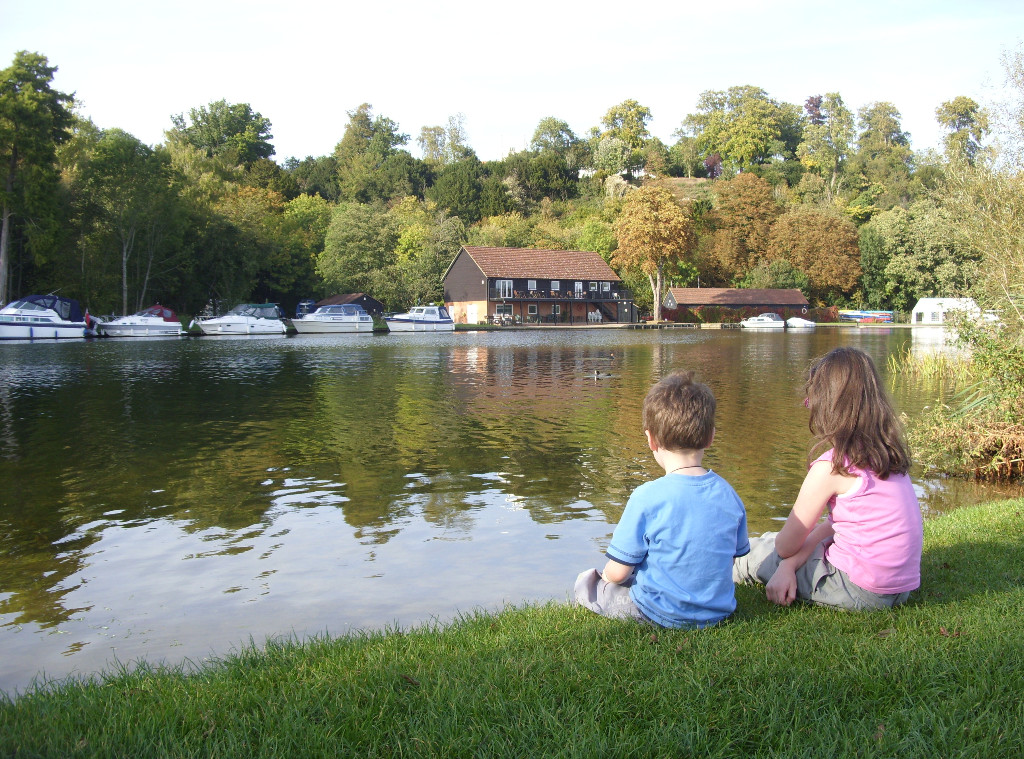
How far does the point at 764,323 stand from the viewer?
74500 millimetres

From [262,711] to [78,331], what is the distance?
162 feet

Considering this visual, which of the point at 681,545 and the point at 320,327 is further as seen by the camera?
the point at 320,327

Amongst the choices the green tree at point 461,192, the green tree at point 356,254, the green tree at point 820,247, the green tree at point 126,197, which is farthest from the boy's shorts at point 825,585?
the green tree at point 461,192

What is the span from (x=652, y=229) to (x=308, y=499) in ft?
233

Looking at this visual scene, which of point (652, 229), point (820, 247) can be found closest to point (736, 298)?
point (820, 247)

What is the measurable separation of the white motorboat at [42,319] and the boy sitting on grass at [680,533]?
151 feet

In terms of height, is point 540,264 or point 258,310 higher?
point 540,264

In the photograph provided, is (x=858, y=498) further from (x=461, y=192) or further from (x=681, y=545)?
(x=461, y=192)

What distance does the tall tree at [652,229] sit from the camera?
252 feet

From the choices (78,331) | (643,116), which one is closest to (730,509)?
(78,331)

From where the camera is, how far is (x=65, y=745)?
2.85 meters

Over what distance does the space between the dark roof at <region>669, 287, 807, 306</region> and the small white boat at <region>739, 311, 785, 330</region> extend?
7423 mm

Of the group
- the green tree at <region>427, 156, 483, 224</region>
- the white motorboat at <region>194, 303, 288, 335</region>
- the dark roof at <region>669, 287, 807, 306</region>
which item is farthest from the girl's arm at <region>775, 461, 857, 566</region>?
the green tree at <region>427, 156, 483, 224</region>

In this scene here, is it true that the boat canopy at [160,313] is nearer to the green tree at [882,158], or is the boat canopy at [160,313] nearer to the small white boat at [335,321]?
the small white boat at [335,321]
